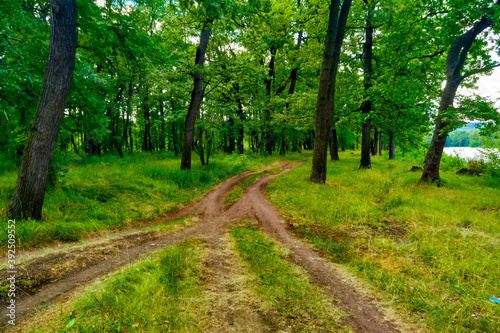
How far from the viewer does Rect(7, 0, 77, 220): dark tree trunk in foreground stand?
18.0 ft

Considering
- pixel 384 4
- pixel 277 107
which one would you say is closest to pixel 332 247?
pixel 384 4

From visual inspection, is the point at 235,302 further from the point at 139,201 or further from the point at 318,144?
the point at 318,144

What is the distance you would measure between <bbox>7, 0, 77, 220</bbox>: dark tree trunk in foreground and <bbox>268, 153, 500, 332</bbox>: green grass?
7.31 metres

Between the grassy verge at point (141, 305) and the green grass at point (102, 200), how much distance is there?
3.05 m

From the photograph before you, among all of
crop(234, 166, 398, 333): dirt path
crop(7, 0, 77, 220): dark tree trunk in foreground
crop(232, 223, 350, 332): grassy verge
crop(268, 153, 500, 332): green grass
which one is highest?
crop(7, 0, 77, 220): dark tree trunk in foreground

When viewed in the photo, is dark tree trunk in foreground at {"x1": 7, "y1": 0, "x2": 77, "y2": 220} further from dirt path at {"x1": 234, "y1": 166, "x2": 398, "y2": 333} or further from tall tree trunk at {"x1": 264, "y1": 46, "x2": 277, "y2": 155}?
tall tree trunk at {"x1": 264, "y1": 46, "x2": 277, "y2": 155}

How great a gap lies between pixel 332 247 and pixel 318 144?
7142 millimetres

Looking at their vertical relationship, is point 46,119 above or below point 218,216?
above

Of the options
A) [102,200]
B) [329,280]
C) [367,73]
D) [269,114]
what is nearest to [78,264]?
[102,200]

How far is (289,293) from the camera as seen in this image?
11.1 feet

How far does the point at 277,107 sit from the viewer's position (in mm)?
23172

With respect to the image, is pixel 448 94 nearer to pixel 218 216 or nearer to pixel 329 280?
pixel 329 280

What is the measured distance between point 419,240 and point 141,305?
19.4 feet

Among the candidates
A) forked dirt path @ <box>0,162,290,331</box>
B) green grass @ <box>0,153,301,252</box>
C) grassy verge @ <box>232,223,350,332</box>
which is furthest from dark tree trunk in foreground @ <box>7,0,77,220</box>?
grassy verge @ <box>232,223,350,332</box>
